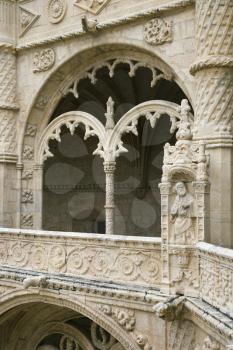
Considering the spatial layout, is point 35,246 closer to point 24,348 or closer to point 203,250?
point 24,348

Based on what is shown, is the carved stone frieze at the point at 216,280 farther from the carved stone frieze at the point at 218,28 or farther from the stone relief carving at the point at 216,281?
the carved stone frieze at the point at 218,28

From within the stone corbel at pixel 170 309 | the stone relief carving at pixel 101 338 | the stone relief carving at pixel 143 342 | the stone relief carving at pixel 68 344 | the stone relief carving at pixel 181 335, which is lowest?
the stone relief carving at pixel 68 344

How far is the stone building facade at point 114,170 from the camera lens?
6.59 meters

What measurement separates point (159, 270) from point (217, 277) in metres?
1.37

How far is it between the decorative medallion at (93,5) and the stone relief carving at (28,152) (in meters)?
2.75

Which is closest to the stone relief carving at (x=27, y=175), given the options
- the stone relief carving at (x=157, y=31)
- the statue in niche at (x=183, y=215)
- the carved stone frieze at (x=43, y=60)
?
the carved stone frieze at (x=43, y=60)

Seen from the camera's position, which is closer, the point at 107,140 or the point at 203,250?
the point at 203,250

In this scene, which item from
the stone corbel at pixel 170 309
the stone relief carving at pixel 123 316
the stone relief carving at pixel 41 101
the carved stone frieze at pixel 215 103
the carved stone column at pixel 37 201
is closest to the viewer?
the stone corbel at pixel 170 309

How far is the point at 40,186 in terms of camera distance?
36.1 feet

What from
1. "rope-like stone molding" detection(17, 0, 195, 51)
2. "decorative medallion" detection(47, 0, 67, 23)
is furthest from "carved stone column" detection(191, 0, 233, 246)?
"decorative medallion" detection(47, 0, 67, 23)

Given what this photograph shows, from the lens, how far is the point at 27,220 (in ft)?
35.8

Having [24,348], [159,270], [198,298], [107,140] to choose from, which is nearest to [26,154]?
[107,140]

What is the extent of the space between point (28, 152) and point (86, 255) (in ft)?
11.7

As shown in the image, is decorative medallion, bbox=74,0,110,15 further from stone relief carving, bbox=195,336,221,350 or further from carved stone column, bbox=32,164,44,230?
stone relief carving, bbox=195,336,221,350
